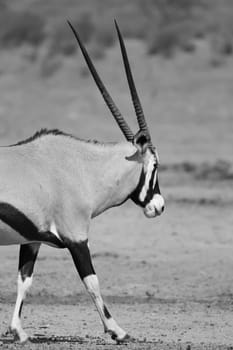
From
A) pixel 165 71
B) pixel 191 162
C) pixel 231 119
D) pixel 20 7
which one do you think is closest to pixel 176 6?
pixel 20 7

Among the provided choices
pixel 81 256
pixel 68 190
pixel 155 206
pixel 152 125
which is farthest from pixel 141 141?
pixel 152 125

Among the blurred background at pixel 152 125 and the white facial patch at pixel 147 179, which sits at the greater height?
the white facial patch at pixel 147 179

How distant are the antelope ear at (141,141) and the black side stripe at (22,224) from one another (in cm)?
104

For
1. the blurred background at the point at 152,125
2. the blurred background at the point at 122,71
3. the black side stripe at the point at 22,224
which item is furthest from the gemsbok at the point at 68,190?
the blurred background at the point at 122,71

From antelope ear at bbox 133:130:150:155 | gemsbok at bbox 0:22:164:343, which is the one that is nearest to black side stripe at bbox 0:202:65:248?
gemsbok at bbox 0:22:164:343

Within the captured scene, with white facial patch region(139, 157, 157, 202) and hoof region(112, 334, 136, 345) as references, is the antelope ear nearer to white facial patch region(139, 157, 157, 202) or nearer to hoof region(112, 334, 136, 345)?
white facial patch region(139, 157, 157, 202)

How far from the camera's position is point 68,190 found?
8.41 meters

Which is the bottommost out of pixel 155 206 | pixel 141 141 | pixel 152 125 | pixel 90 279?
pixel 152 125

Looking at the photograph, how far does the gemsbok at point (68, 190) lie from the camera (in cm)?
816

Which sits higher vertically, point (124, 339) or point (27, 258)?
point (27, 258)

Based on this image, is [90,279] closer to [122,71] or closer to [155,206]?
[155,206]

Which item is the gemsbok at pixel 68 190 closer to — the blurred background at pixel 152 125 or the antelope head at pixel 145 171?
the antelope head at pixel 145 171

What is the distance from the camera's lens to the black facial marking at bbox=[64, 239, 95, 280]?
8.31m

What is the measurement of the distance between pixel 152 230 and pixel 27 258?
19.1 ft
